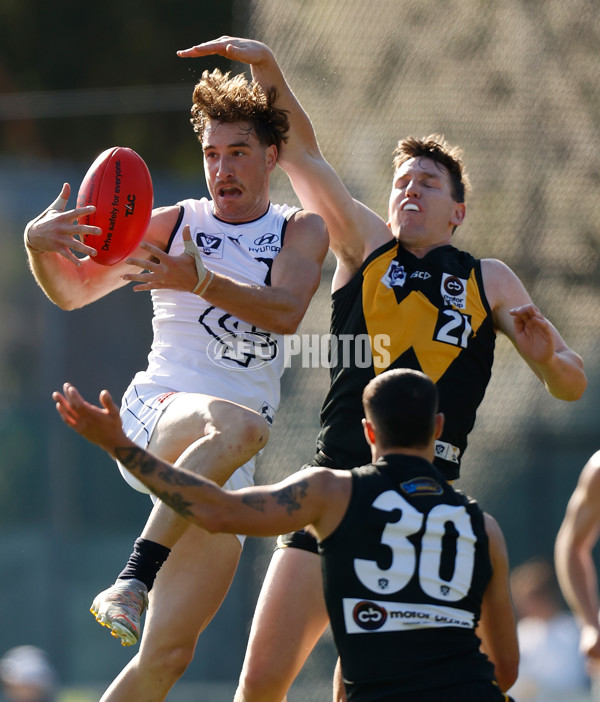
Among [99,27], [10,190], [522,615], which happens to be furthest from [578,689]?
[99,27]

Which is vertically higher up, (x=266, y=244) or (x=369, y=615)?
(x=266, y=244)

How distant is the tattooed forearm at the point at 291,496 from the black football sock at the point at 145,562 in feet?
2.61

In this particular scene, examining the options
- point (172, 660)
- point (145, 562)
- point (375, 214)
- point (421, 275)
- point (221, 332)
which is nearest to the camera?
point (145, 562)

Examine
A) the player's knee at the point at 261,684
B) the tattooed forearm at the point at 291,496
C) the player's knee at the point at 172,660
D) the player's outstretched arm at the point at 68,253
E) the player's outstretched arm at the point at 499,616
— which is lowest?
the player's knee at the point at 261,684

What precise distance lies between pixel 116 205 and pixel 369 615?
181 centimetres

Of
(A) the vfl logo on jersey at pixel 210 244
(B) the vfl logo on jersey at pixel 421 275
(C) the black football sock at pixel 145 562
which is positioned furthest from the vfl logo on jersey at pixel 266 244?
(C) the black football sock at pixel 145 562

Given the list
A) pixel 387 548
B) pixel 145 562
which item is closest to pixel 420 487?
pixel 387 548

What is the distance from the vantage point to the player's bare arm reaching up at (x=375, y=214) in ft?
15.1

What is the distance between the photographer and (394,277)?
4.58 metres

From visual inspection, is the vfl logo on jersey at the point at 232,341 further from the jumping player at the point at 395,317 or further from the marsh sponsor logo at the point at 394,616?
the marsh sponsor logo at the point at 394,616

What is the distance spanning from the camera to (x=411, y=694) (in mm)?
3283

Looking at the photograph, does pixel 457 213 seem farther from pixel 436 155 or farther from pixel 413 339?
pixel 413 339

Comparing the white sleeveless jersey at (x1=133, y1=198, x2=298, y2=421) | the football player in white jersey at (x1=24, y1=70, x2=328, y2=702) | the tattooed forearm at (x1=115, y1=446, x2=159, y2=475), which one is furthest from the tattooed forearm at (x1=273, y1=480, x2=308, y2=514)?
the white sleeveless jersey at (x1=133, y1=198, x2=298, y2=421)

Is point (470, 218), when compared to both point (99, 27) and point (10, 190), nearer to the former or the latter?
point (10, 190)
